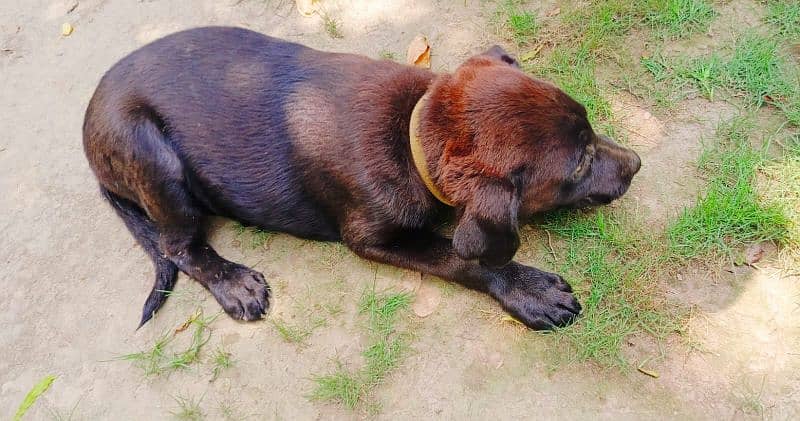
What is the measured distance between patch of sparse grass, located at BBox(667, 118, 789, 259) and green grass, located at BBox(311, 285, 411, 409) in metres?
1.53

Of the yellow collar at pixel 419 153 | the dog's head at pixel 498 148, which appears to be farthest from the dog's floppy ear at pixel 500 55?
the yellow collar at pixel 419 153

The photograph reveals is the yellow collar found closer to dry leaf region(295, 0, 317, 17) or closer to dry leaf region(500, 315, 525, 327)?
dry leaf region(500, 315, 525, 327)

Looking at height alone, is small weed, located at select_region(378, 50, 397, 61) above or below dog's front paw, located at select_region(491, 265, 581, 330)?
above

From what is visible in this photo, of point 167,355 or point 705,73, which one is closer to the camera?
point 167,355

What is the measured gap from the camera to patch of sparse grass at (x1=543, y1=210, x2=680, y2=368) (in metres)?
3.16

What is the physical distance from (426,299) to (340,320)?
485 mm

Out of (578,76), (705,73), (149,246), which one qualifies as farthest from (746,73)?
(149,246)

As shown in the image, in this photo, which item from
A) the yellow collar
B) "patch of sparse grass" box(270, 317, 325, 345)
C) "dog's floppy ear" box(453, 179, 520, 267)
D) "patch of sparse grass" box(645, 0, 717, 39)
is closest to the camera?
"dog's floppy ear" box(453, 179, 520, 267)

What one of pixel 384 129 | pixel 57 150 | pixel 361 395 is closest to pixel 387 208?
pixel 384 129

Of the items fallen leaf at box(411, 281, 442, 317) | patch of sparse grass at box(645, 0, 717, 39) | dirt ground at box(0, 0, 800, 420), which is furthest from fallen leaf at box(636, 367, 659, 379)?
patch of sparse grass at box(645, 0, 717, 39)

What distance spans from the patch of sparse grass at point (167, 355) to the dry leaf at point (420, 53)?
2180 millimetres

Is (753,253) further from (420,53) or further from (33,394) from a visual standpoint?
(33,394)

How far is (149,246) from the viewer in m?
3.75

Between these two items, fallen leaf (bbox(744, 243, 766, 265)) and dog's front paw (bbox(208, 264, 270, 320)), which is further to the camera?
dog's front paw (bbox(208, 264, 270, 320))
